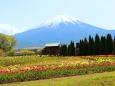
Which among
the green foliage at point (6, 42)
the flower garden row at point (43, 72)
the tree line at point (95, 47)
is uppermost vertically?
the green foliage at point (6, 42)

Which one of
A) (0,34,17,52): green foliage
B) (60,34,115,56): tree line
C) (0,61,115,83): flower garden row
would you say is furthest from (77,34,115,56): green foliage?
(0,34,17,52): green foliage

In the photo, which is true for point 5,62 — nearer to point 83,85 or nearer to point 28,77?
point 28,77

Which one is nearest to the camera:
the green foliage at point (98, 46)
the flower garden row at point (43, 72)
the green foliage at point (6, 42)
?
the flower garden row at point (43, 72)

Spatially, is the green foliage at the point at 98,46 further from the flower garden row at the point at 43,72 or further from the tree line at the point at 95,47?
the flower garden row at the point at 43,72

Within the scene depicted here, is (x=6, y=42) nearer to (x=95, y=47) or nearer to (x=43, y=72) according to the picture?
(x=95, y=47)

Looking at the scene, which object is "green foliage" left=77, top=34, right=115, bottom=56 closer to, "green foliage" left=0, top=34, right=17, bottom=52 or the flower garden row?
the flower garden row

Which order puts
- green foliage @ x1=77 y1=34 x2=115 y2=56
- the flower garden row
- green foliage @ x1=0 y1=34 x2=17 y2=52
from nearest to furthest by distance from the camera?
1. the flower garden row
2. green foliage @ x1=77 y1=34 x2=115 y2=56
3. green foliage @ x1=0 y1=34 x2=17 y2=52

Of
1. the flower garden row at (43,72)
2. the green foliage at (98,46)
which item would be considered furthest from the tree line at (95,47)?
the flower garden row at (43,72)

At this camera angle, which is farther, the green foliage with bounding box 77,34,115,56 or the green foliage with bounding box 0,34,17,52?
the green foliage with bounding box 0,34,17,52

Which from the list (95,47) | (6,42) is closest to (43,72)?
(95,47)

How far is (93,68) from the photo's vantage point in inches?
871

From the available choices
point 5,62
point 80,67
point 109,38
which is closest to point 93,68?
point 80,67

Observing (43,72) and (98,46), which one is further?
(98,46)

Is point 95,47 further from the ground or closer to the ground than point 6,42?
closer to the ground
